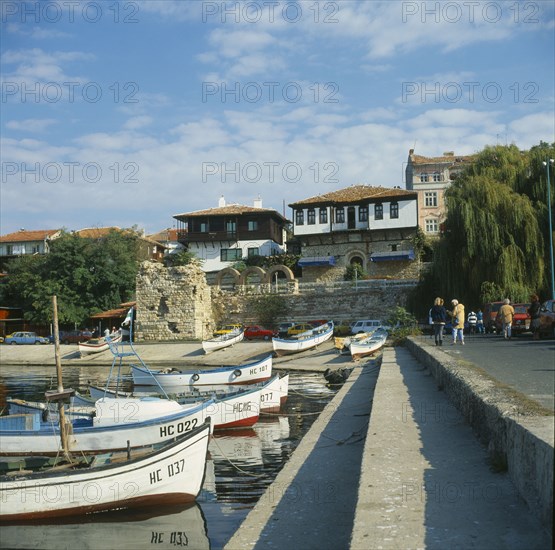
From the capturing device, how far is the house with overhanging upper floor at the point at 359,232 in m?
58.0

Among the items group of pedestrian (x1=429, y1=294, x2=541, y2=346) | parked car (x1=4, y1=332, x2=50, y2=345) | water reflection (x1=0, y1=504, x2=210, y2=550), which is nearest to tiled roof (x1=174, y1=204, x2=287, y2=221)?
parked car (x1=4, y1=332, x2=50, y2=345)

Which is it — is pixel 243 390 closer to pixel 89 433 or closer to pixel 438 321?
pixel 89 433

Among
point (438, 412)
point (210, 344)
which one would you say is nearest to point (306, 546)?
point (438, 412)

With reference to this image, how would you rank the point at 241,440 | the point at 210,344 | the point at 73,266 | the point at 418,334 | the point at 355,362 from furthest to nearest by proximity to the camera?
1. the point at 73,266
2. the point at 210,344
3. the point at 418,334
4. the point at 355,362
5. the point at 241,440

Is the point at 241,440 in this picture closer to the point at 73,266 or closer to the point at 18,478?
the point at 18,478

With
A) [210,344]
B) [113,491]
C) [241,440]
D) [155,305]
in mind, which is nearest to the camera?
[113,491]

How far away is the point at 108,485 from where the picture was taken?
9039mm

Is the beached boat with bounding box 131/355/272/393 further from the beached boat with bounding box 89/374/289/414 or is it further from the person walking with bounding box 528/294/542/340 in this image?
the person walking with bounding box 528/294/542/340

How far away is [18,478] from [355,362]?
21.9m

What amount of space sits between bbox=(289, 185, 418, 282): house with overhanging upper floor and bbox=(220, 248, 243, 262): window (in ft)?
22.7

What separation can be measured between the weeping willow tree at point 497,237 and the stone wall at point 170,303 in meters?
20.2

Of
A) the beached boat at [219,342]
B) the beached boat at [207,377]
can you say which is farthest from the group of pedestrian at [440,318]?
the beached boat at [219,342]

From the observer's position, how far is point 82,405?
15.6 m

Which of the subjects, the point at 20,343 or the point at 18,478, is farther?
the point at 20,343
